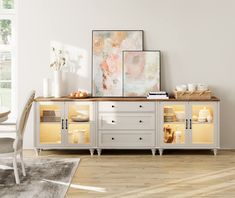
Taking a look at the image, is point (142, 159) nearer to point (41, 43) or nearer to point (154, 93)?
point (154, 93)

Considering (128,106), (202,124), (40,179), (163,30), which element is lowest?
(40,179)

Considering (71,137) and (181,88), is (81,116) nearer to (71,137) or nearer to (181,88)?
(71,137)

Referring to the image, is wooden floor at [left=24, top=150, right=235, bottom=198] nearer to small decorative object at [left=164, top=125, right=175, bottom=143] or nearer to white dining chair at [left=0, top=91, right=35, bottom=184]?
small decorative object at [left=164, top=125, right=175, bottom=143]

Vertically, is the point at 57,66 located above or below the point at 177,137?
above

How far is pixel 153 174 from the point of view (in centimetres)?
527

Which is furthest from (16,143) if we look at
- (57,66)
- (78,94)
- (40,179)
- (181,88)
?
(181,88)

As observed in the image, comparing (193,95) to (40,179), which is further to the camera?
(193,95)

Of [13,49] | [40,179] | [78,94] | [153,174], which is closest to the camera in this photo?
[40,179]

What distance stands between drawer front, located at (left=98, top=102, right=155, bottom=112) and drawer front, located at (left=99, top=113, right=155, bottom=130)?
0.21 ft

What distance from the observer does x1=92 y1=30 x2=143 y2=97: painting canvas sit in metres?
6.66

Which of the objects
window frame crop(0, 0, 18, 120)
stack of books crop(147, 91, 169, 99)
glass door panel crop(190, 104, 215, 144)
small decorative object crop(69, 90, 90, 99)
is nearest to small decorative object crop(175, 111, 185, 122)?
glass door panel crop(190, 104, 215, 144)

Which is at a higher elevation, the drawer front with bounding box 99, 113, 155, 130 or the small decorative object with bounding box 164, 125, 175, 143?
the drawer front with bounding box 99, 113, 155, 130

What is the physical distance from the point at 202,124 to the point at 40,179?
2367mm

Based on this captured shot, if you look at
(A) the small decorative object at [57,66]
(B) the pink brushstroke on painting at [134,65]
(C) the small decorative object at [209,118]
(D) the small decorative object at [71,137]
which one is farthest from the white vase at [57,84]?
(C) the small decorative object at [209,118]
